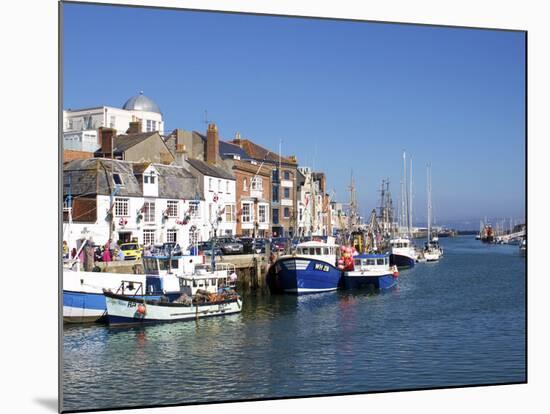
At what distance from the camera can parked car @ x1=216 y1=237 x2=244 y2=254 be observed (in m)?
11.7

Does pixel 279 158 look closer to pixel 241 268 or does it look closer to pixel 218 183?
pixel 218 183

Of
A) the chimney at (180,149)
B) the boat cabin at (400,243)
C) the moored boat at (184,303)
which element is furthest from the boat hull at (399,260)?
the chimney at (180,149)

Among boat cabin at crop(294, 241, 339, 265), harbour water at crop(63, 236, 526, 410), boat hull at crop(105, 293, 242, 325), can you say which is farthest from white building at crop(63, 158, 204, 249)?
boat cabin at crop(294, 241, 339, 265)

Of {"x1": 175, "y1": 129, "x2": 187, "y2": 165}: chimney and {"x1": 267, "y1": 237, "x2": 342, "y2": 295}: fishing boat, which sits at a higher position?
{"x1": 175, "y1": 129, "x2": 187, "y2": 165}: chimney

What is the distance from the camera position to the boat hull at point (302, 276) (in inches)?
589

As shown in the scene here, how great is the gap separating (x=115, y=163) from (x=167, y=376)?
8.83 feet

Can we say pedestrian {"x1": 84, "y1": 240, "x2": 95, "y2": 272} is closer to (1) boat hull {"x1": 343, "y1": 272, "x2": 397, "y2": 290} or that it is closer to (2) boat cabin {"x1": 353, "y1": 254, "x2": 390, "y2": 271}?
(1) boat hull {"x1": 343, "y1": 272, "x2": 397, "y2": 290}

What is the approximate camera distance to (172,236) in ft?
36.7

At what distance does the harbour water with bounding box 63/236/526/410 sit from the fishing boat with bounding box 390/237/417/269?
3.51 metres

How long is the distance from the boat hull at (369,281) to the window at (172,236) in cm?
515

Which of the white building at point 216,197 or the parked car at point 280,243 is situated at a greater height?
the white building at point 216,197

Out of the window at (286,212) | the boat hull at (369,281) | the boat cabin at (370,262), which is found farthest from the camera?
the boat cabin at (370,262)

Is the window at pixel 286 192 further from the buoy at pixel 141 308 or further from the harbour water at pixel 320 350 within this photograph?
the buoy at pixel 141 308
